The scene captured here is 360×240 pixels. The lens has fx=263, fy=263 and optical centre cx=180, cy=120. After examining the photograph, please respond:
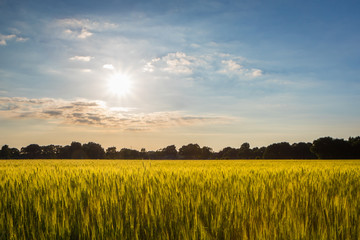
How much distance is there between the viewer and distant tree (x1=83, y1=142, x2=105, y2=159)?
85.6m

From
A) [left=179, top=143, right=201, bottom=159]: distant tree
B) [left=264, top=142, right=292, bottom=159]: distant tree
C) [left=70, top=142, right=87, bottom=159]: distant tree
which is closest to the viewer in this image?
[left=70, top=142, right=87, bottom=159]: distant tree

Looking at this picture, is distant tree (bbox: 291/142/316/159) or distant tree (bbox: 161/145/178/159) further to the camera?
distant tree (bbox: 161/145/178/159)

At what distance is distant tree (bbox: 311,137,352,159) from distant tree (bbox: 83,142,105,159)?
2597 inches

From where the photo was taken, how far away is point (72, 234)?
89.1 inches

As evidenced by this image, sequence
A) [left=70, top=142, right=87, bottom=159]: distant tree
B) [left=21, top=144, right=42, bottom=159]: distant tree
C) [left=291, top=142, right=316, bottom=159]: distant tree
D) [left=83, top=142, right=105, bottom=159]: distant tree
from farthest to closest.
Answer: [left=21, top=144, right=42, bottom=159]: distant tree
[left=291, top=142, right=316, bottom=159]: distant tree
[left=83, top=142, right=105, bottom=159]: distant tree
[left=70, top=142, right=87, bottom=159]: distant tree

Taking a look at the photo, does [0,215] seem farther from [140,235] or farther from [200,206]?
[200,206]

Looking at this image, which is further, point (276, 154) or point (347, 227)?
point (276, 154)

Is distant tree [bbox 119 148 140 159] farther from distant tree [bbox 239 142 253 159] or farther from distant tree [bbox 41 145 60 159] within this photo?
distant tree [bbox 239 142 253 159]

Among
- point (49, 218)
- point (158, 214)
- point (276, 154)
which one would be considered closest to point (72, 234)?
point (49, 218)

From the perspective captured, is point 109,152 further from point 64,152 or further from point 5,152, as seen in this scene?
point 5,152

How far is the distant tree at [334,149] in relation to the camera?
71.3 meters

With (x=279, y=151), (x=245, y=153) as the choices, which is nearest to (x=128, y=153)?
(x=245, y=153)

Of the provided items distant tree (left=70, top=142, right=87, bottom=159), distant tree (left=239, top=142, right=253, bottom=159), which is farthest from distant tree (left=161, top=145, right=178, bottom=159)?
distant tree (left=70, top=142, right=87, bottom=159)

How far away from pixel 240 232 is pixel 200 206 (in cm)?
67
